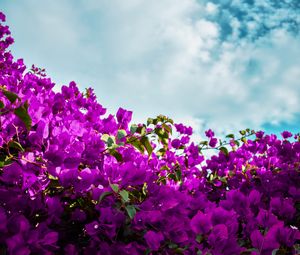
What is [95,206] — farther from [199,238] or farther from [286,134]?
[286,134]

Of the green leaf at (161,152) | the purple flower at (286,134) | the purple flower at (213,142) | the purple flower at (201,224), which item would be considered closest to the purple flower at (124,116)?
the green leaf at (161,152)

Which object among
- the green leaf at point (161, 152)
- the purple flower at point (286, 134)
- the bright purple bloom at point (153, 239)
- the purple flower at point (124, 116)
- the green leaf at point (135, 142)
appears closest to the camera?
the bright purple bloom at point (153, 239)

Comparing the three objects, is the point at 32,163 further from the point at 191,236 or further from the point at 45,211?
the point at 191,236

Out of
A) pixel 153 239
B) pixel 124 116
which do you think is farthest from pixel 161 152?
pixel 153 239

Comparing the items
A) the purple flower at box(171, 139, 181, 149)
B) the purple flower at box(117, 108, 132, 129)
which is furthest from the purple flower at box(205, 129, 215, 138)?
the purple flower at box(117, 108, 132, 129)

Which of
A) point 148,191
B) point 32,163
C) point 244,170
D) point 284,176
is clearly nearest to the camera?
point 32,163

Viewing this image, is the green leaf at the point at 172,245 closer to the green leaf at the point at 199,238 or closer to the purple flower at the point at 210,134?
the green leaf at the point at 199,238

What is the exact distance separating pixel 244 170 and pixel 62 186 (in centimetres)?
266

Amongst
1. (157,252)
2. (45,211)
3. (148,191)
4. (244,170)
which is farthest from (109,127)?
(244,170)

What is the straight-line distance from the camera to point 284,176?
3.46 meters

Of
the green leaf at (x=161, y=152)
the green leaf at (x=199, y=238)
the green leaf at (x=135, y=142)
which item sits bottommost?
the green leaf at (x=199, y=238)

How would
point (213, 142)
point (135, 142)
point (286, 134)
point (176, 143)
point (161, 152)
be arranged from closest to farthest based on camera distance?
point (135, 142)
point (161, 152)
point (176, 143)
point (213, 142)
point (286, 134)

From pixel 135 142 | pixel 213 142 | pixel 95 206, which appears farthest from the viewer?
pixel 213 142

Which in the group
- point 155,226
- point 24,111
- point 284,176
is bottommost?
point 155,226
